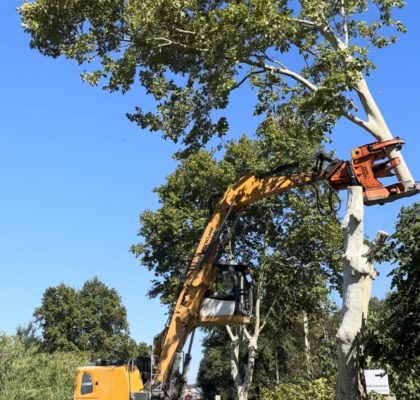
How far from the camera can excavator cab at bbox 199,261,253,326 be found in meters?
11.3

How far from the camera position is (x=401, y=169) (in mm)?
10062

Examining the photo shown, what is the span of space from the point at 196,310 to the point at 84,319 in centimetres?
4277

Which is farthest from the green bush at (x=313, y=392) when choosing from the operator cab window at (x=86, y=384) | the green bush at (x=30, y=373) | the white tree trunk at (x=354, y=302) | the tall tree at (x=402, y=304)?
the green bush at (x=30, y=373)

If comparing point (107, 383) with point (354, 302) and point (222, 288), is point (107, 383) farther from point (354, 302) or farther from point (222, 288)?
point (354, 302)

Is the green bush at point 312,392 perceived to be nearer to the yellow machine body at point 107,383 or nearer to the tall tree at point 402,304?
the tall tree at point 402,304

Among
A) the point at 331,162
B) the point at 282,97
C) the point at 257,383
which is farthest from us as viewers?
the point at 257,383

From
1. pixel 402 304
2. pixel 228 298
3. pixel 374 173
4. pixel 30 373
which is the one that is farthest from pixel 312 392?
pixel 30 373

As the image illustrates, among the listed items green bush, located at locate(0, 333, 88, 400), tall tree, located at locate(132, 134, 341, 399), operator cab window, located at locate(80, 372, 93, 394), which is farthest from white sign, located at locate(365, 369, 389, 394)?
green bush, located at locate(0, 333, 88, 400)

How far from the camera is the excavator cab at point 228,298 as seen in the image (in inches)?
444

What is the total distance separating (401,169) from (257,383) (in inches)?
1131

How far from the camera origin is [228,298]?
1144cm

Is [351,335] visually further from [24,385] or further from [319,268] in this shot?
[24,385]

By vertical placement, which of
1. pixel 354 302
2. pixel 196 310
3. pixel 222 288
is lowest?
pixel 354 302

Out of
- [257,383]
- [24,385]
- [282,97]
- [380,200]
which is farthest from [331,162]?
[257,383]
